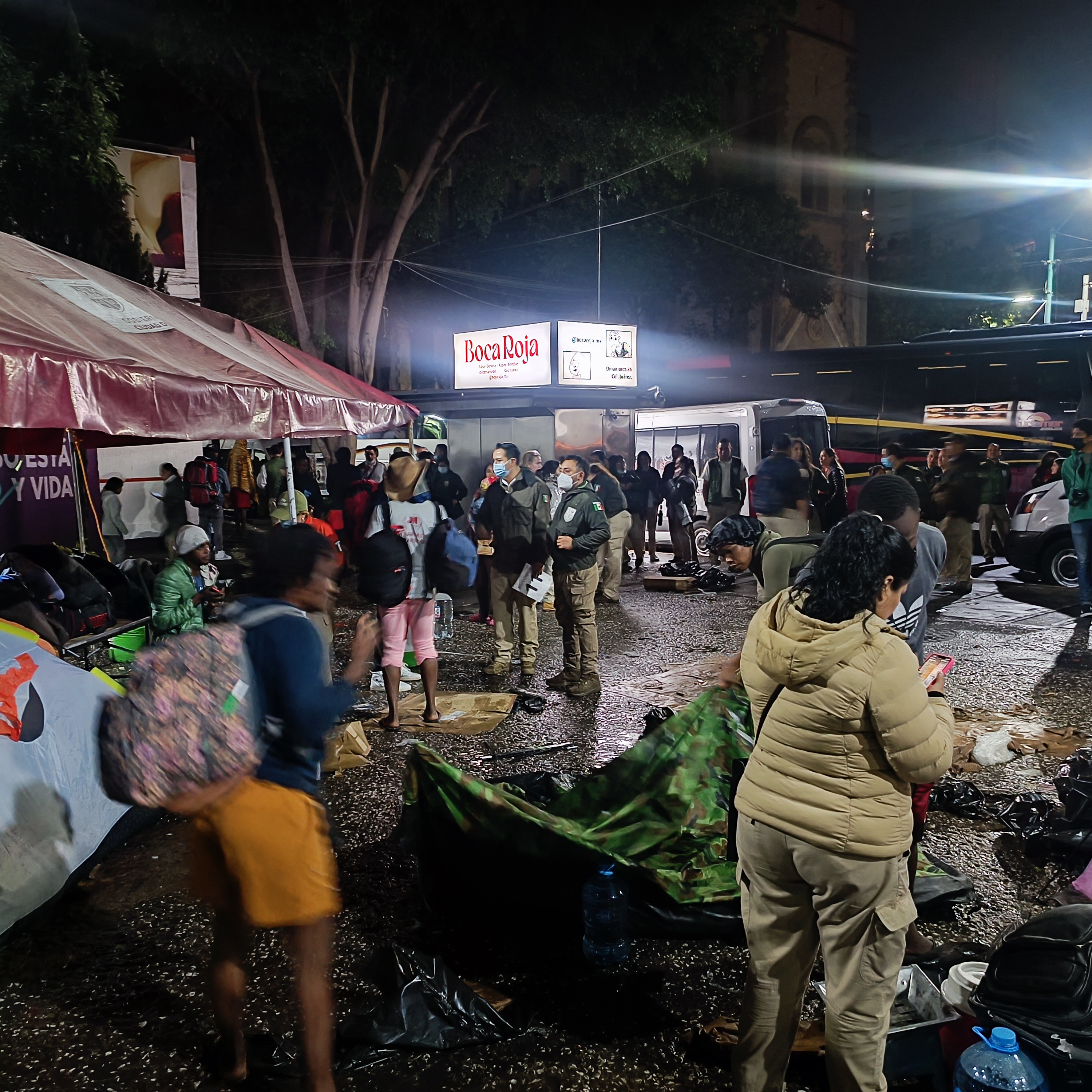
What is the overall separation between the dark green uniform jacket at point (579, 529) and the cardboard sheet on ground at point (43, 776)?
3990mm

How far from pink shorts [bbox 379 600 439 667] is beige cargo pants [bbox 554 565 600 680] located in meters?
1.34

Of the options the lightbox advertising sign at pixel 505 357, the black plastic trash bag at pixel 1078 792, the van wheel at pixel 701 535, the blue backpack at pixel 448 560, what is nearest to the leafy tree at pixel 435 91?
the lightbox advertising sign at pixel 505 357

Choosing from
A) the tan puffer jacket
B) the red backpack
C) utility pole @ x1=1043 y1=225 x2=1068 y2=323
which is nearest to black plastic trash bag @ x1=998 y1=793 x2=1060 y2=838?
the tan puffer jacket

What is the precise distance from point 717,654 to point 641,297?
24114 mm

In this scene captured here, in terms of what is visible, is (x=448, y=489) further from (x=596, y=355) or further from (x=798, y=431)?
(x=798, y=431)

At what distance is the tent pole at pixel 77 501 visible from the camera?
8.12 m

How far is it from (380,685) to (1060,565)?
1001 cm

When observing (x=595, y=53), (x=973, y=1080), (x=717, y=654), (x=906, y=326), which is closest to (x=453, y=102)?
(x=595, y=53)

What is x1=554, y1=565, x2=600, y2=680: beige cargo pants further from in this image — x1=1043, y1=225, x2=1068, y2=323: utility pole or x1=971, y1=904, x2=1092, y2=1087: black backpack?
x1=1043, y1=225, x2=1068, y2=323: utility pole

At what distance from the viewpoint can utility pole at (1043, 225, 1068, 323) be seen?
2645 centimetres

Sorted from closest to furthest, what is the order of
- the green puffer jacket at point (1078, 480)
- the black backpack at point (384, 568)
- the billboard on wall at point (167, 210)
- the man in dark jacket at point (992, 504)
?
the black backpack at point (384, 568) → the green puffer jacket at point (1078, 480) → the man in dark jacket at point (992, 504) → the billboard on wall at point (167, 210)

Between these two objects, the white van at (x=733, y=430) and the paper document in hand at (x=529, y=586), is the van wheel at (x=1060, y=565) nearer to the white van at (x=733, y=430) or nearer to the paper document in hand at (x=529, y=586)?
the white van at (x=733, y=430)

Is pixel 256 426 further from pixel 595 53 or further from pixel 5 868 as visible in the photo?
pixel 595 53

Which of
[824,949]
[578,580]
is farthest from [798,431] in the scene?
[824,949]
